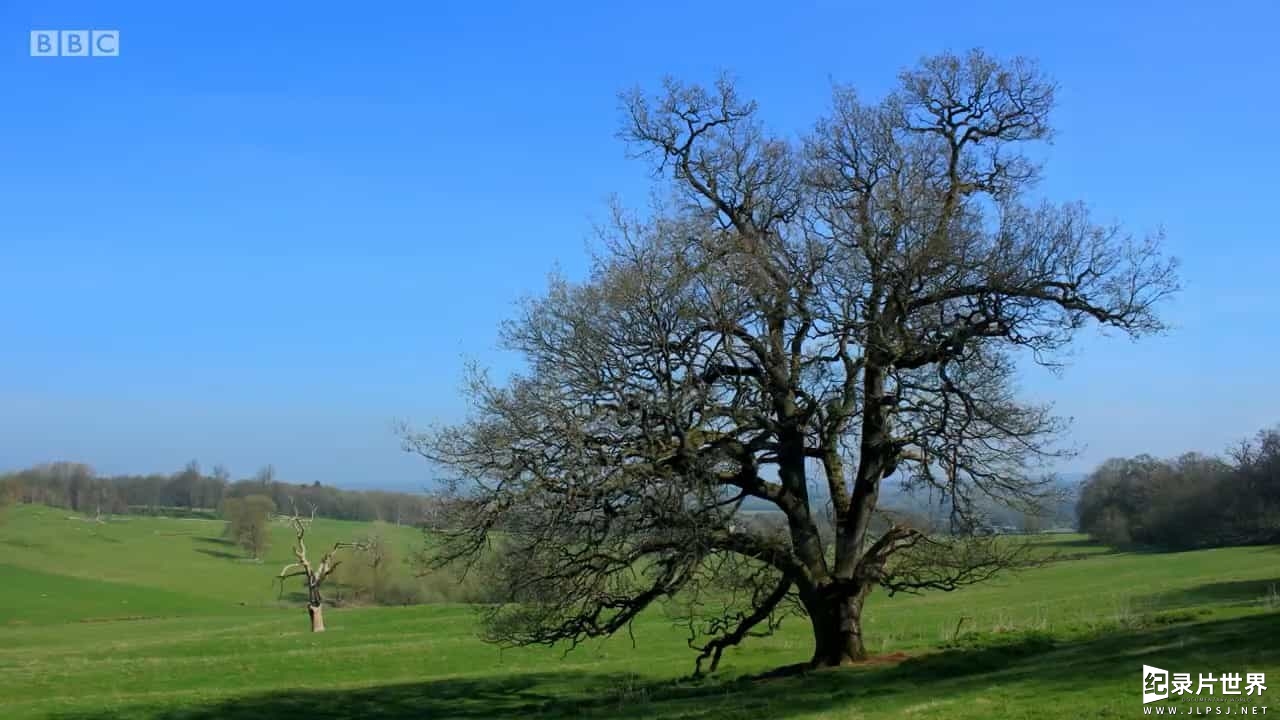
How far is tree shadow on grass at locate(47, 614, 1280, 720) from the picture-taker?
558 inches

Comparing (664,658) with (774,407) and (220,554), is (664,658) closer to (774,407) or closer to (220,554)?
(774,407)

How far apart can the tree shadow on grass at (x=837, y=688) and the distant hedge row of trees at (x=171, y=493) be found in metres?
97.0

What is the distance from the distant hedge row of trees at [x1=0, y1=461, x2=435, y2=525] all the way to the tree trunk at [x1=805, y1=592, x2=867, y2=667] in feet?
346

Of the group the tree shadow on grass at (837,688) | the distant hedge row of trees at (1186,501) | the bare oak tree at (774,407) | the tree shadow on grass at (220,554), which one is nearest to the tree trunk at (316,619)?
the tree shadow on grass at (837,688)

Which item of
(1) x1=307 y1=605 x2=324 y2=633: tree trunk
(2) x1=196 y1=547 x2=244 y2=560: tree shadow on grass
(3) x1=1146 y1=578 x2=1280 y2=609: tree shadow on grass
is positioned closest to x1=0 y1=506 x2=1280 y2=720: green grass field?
(3) x1=1146 y1=578 x2=1280 y2=609: tree shadow on grass

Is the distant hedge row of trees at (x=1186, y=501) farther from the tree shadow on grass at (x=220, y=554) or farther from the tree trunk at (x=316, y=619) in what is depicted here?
the tree shadow on grass at (x=220, y=554)

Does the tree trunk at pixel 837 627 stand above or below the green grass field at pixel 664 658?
above

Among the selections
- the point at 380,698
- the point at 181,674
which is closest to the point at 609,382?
the point at 380,698

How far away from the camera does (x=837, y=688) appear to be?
1606 centimetres

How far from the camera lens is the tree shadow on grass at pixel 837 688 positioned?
14.2m

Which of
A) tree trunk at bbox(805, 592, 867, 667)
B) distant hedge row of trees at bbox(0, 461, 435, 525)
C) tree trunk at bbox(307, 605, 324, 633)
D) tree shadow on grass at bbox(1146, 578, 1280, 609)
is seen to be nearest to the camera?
tree trunk at bbox(805, 592, 867, 667)

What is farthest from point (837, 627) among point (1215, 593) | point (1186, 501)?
point (1186, 501)

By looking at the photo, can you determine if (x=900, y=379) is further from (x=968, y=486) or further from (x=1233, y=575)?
(x=1233, y=575)

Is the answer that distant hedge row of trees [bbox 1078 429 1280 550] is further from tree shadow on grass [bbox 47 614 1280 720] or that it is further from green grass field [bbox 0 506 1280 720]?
tree shadow on grass [bbox 47 614 1280 720]
